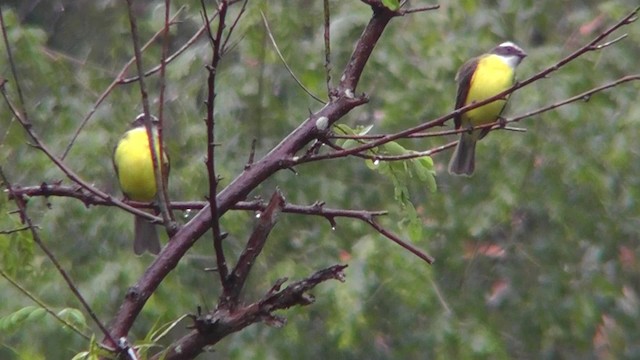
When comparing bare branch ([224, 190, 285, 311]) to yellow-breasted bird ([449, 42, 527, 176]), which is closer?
bare branch ([224, 190, 285, 311])

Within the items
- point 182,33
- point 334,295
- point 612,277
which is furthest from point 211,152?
point 182,33

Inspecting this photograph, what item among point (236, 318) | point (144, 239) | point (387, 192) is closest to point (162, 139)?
point (236, 318)

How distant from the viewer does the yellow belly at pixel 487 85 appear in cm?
432

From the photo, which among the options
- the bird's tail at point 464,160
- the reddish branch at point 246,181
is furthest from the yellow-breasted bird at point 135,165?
the reddish branch at point 246,181

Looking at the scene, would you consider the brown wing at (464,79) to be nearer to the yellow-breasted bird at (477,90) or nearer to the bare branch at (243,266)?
the yellow-breasted bird at (477,90)

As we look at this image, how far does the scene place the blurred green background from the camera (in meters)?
4.93

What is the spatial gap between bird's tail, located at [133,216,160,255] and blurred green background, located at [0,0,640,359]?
0.44 metres

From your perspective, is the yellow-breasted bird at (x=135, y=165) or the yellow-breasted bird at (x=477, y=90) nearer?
the yellow-breasted bird at (x=477, y=90)

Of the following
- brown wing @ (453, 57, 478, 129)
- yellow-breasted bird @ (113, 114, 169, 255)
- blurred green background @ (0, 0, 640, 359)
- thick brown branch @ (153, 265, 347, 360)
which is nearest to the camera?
thick brown branch @ (153, 265, 347, 360)

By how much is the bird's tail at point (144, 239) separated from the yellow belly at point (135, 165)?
0.21 metres

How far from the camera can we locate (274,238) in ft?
17.0

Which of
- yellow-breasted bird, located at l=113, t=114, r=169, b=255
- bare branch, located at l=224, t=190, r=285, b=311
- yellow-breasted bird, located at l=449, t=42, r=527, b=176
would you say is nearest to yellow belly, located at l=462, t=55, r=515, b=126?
yellow-breasted bird, located at l=449, t=42, r=527, b=176

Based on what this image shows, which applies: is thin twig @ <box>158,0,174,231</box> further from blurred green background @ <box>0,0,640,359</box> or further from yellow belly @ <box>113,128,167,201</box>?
blurred green background @ <box>0,0,640,359</box>

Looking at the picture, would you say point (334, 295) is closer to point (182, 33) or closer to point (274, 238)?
point (274, 238)
